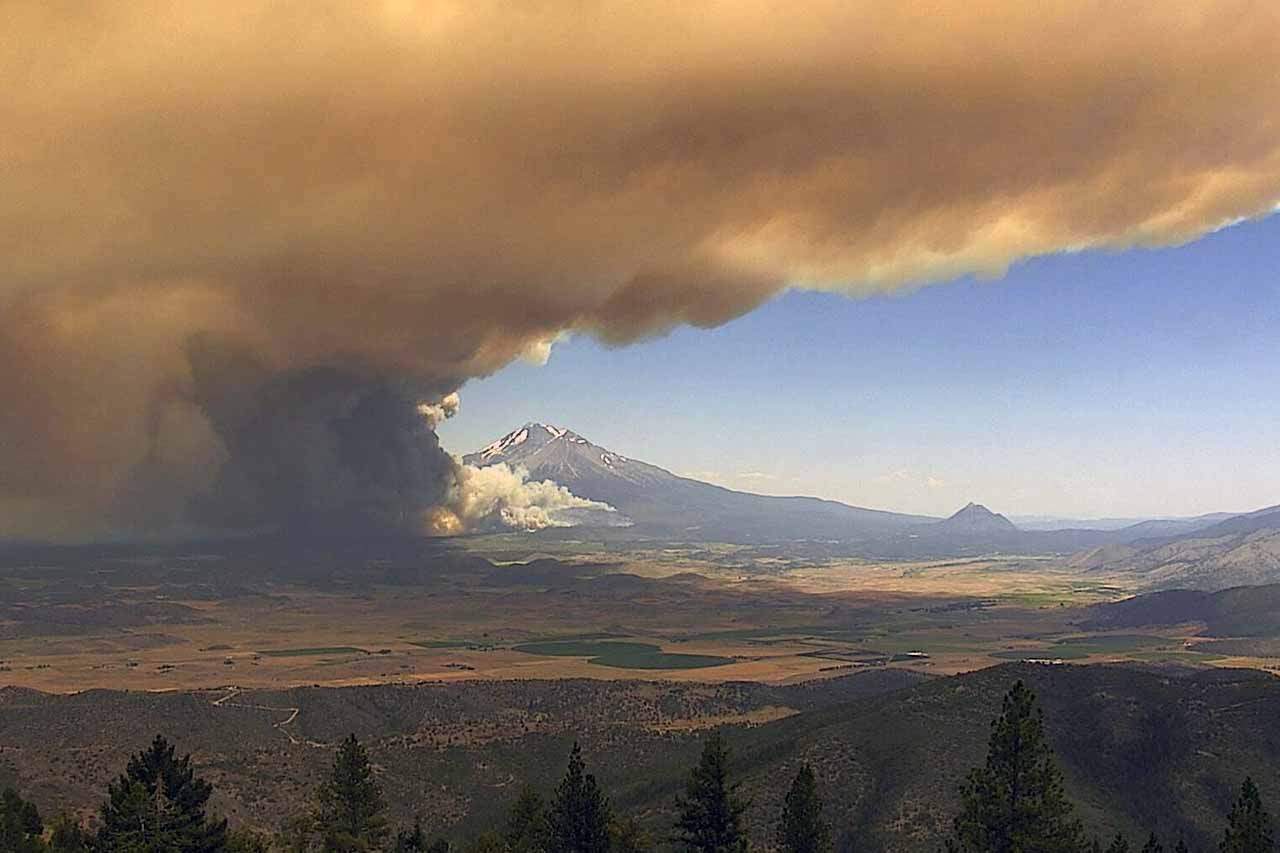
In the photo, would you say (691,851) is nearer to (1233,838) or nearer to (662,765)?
(1233,838)

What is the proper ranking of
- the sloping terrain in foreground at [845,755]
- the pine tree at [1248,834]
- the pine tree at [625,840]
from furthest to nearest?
the sloping terrain in foreground at [845,755] → the pine tree at [625,840] → the pine tree at [1248,834]

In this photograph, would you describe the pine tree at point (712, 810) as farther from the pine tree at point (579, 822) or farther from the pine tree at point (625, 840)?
the pine tree at point (579, 822)

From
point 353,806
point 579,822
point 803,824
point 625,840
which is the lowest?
point 625,840

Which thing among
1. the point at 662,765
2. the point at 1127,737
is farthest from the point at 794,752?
the point at 1127,737

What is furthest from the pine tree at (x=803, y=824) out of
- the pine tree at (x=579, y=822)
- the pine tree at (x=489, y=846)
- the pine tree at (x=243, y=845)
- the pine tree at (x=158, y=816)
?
the pine tree at (x=158, y=816)

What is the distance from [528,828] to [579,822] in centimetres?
995

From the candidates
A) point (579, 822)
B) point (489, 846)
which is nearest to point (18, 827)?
point (489, 846)

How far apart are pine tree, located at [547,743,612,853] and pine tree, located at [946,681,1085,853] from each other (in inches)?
1081

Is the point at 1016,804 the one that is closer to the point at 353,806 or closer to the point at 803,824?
the point at 803,824

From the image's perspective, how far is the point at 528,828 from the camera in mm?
90812

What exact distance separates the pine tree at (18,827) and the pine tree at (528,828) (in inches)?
1598

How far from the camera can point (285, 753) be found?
6811 inches

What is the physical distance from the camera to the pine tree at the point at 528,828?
86.1 meters

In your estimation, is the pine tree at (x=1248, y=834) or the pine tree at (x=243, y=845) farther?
the pine tree at (x=243, y=845)
